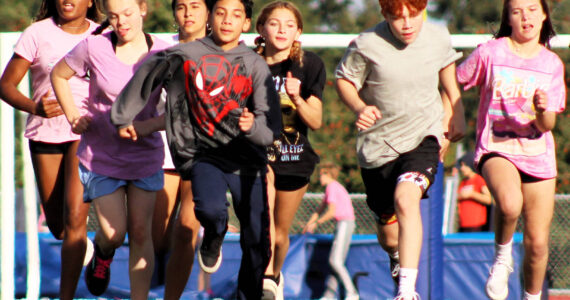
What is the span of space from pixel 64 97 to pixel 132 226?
2.85 ft

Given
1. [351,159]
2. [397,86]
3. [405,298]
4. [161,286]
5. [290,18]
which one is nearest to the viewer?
[405,298]

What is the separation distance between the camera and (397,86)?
5328mm

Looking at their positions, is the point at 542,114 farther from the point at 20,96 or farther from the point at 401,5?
the point at 20,96

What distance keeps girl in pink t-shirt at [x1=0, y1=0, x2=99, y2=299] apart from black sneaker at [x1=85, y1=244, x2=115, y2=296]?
0.09m

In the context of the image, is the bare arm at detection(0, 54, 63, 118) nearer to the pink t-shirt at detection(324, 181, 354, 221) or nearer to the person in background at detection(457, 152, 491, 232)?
the pink t-shirt at detection(324, 181, 354, 221)

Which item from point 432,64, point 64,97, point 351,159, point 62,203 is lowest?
point 351,159

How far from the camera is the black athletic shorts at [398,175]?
5.26 meters

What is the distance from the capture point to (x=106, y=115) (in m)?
5.33

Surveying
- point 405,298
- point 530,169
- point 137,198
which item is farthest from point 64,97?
point 530,169

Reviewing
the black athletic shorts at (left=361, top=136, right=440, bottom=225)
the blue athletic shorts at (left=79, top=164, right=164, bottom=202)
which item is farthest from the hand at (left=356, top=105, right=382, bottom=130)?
the blue athletic shorts at (left=79, top=164, right=164, bottom=202)

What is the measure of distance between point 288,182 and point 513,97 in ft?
5.18

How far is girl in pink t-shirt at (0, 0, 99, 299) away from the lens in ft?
18.9

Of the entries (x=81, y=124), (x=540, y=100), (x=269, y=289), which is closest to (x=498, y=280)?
(x=540, y=100)

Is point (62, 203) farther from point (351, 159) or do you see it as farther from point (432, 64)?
point (351, 159)
